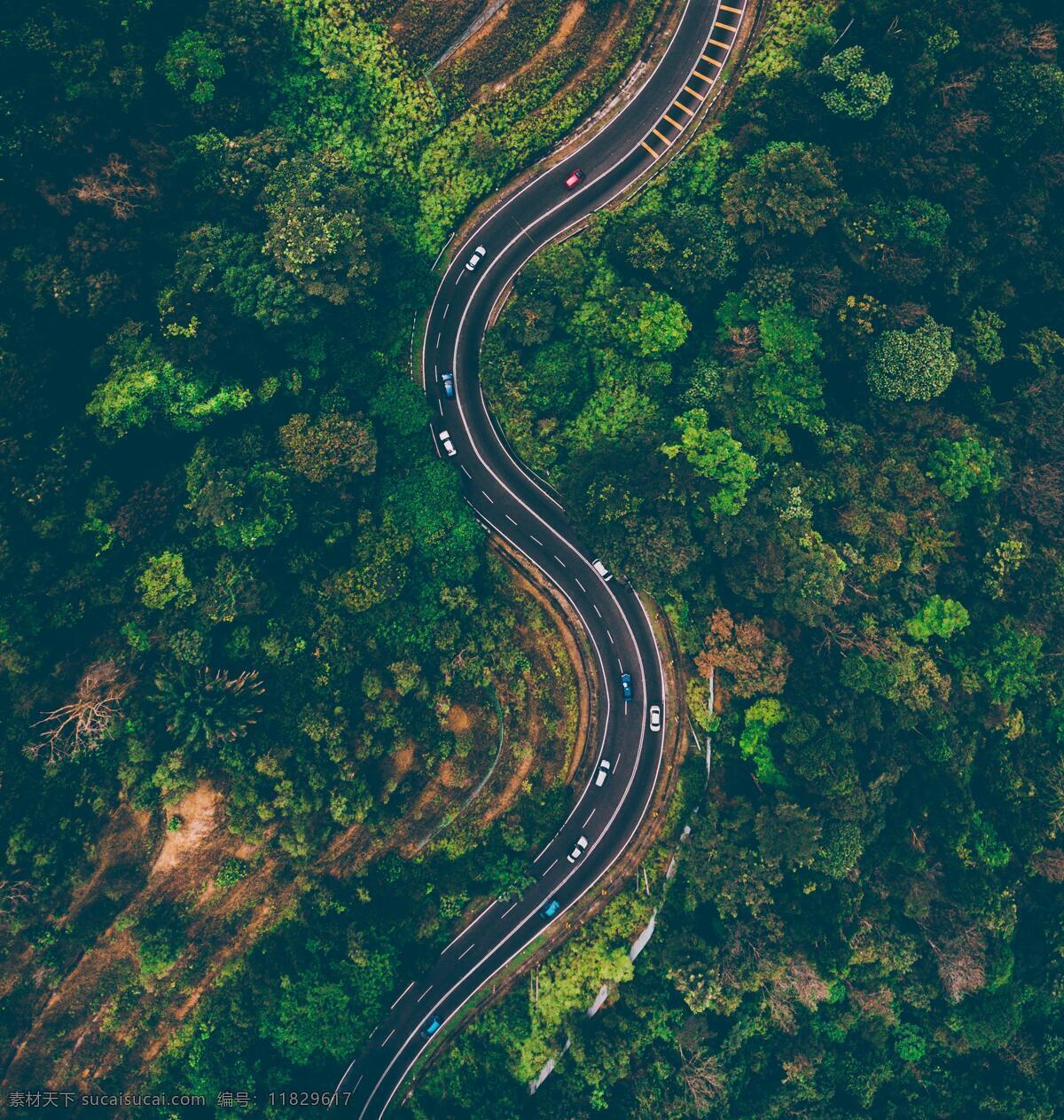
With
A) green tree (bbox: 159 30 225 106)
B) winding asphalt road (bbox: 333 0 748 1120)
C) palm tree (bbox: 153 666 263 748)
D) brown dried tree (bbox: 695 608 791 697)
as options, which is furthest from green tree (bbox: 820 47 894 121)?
palm tree (bbox: 153 666 263 748)

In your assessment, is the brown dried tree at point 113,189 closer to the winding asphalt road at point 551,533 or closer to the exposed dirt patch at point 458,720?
the winding asphalt road at point 551,533

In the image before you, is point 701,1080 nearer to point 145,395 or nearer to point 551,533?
point 551,533

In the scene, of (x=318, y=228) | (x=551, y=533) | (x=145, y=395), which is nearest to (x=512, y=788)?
(x=551, y=533)

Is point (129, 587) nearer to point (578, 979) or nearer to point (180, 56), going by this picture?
point (180, 56)

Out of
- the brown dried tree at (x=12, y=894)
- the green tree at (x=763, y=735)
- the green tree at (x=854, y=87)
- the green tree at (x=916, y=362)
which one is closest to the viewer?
the brown dried tree at (x=12, y=894)

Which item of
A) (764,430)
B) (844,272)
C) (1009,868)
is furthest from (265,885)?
(844,272)

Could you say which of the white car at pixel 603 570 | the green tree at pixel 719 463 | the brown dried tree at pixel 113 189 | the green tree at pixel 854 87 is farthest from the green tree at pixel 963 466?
the brown dried tree at pixel 113 189

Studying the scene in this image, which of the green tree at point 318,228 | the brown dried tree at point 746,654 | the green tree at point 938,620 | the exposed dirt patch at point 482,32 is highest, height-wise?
the exposed dirt patch at point 482,32

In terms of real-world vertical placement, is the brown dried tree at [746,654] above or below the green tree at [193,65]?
below
